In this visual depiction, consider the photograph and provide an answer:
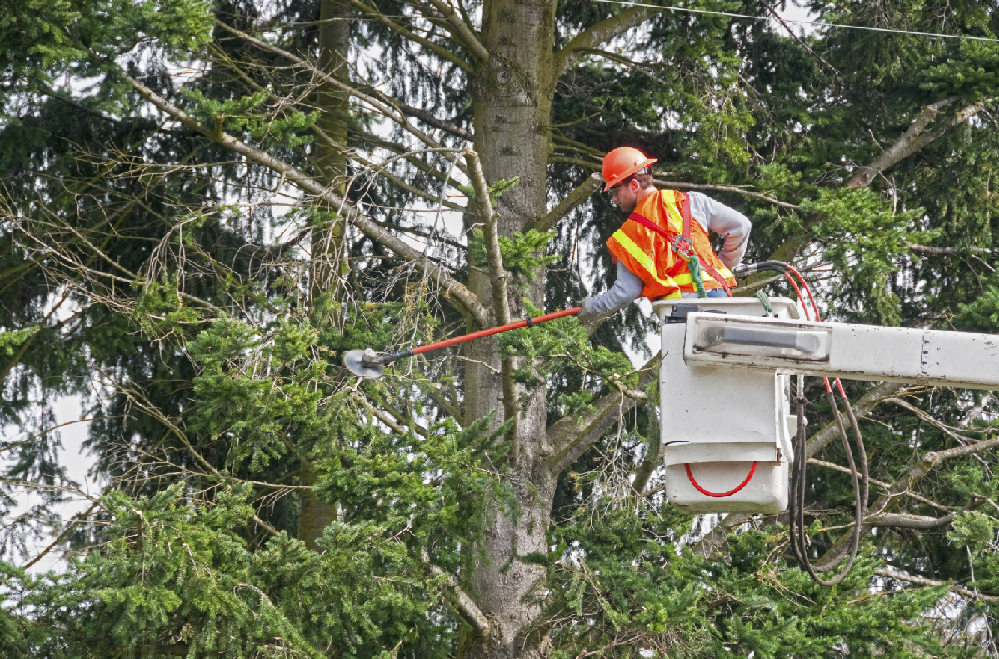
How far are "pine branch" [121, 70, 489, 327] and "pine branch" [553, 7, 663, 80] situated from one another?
1.98 meters

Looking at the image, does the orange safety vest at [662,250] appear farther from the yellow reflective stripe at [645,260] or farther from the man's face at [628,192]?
the man's face at [628,192]

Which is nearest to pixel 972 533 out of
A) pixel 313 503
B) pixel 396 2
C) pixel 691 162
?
pixel 691 162

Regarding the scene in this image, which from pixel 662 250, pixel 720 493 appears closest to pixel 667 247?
pixel 662 250

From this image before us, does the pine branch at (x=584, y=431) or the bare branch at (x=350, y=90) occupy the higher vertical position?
the bare branch at (x=350, y=90)

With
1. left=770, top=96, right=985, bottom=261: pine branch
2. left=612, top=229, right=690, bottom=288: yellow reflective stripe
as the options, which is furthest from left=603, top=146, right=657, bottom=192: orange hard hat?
left=770, top=96, right=985, bottom=261: pine branch

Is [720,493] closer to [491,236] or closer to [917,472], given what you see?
[491,236]

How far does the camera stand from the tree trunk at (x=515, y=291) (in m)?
9.62

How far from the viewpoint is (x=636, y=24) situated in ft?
35.0

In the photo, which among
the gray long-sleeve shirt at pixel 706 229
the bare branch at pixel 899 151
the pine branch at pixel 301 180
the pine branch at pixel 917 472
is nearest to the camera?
the gray long-sleeve shirt at pixel 706 229

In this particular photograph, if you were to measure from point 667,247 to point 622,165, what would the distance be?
1.86 feet

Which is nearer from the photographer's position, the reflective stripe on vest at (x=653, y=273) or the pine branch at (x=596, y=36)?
the reflective stripe on vest at (x=653, y=273)

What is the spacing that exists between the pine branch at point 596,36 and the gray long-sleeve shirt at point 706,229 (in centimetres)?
459

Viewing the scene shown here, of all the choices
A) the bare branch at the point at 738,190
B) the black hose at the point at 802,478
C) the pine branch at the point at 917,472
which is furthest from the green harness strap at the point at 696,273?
the pine branch at the point at 917,472

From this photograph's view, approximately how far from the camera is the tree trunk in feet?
31.6
